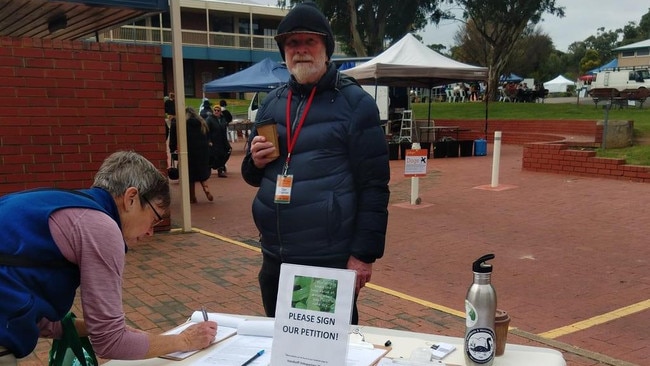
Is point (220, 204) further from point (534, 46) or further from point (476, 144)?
point (534, 46)

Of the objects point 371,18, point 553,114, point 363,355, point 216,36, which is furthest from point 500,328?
point 216,36

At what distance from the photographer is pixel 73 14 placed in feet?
22.2

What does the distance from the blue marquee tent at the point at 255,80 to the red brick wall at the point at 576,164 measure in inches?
274

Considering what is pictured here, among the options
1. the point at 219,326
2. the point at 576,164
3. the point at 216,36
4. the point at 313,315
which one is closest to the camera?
the point at 313,315

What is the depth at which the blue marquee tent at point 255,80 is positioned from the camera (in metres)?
15.4

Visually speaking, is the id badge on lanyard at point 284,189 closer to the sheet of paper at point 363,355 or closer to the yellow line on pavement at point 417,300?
the sheet of paper at point 363,355

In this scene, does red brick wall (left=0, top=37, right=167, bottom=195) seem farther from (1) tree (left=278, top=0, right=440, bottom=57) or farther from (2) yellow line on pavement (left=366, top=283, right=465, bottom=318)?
(1) tree (left=278, top=0, right=440, bottom=57)

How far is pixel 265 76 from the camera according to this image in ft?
52.2

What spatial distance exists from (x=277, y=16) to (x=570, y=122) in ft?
93.1

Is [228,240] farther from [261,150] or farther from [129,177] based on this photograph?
[129,177]

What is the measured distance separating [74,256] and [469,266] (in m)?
4.30

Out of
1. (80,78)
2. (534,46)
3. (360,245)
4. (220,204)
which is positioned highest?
(534,46)

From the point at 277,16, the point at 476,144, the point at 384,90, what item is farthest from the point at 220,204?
the point at 277,16

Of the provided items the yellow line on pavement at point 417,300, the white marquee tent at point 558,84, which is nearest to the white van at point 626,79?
the white marquee tent at point 558,84
